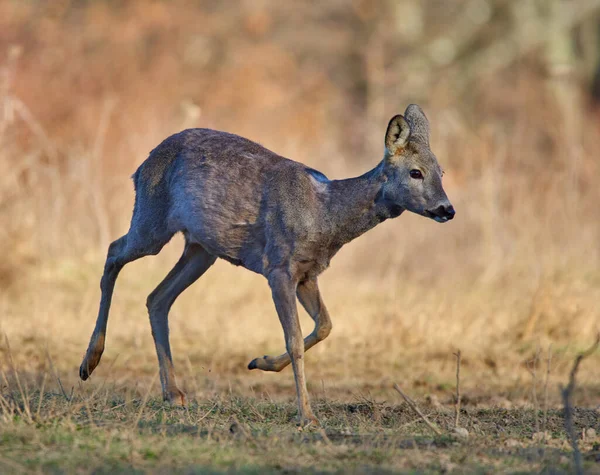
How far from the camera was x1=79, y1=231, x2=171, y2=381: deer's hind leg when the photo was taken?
28.8 feet

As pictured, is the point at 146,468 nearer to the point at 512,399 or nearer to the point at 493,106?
the point at 512,399

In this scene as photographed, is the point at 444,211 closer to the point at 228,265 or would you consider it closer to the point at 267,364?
the point at 267,364

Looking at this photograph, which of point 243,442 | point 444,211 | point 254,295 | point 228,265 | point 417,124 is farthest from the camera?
point 228,265

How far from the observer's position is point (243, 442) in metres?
6.38

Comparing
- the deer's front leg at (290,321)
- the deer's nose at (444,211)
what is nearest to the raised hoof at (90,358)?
the deer's front leg at (290,321)

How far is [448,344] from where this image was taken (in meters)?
12.2

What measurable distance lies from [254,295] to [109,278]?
4.65 m

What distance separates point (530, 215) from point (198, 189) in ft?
23.6

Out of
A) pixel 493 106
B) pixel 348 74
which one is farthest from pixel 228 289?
pixel 348 74

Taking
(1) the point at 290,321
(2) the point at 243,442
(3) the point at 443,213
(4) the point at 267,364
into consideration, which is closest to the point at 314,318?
(4) the point at 267,364

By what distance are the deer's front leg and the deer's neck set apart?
0.56m

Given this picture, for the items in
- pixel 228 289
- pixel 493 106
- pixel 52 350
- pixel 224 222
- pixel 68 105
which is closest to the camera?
pixel 224 222

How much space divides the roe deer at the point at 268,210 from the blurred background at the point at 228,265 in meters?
A: 1.38

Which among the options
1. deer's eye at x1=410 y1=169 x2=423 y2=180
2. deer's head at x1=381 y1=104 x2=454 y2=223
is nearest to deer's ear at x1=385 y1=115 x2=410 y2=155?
deer's head at x1=381 y1=104 x2=454 y2=223
